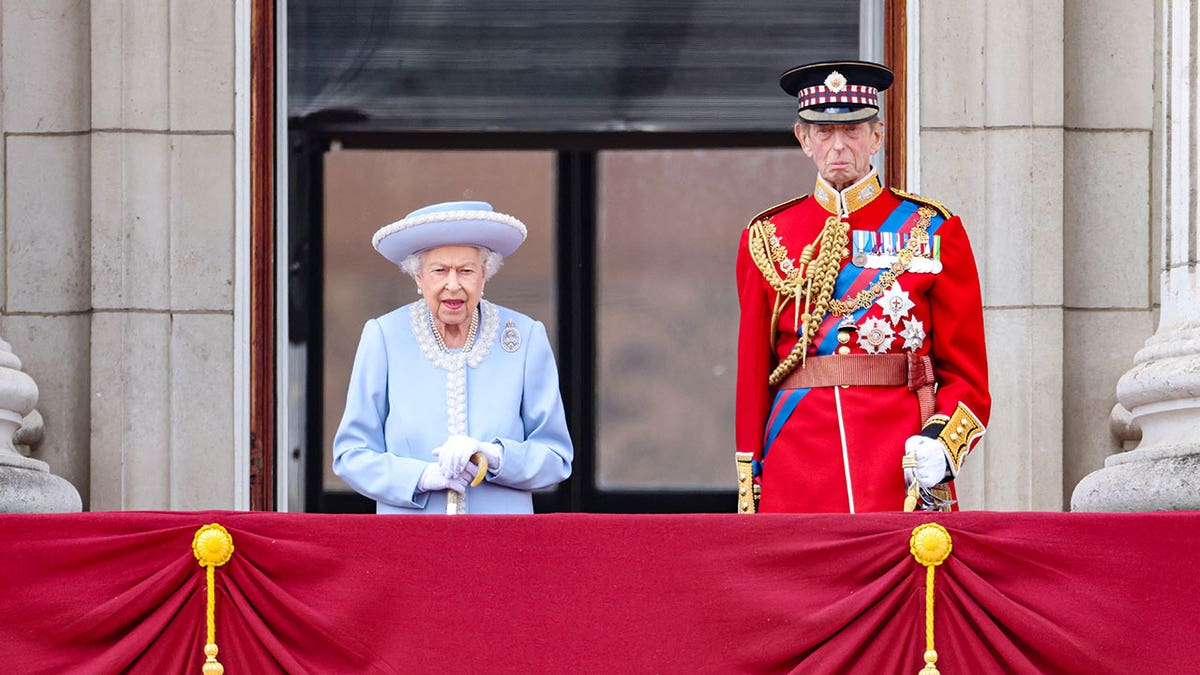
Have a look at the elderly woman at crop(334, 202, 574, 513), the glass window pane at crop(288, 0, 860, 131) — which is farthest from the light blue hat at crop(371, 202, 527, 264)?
the glass window pane at crop(288, 0, 860, 131)

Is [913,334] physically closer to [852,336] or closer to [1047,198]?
[852,336]

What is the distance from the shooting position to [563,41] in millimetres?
9406

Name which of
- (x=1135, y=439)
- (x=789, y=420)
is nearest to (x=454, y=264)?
(x=789, y=420)

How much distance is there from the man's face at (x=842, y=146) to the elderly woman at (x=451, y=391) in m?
0.89

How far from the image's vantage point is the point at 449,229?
6109mm

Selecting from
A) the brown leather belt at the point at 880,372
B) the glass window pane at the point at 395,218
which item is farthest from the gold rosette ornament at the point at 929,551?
the glass window pane at the point at 395,218

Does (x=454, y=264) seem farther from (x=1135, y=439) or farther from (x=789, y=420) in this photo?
(x=1135, y=439)

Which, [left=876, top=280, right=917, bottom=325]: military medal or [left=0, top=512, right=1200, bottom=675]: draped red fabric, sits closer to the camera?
[left=0, top=512, right=1200, bottom=675]: draped red fabric

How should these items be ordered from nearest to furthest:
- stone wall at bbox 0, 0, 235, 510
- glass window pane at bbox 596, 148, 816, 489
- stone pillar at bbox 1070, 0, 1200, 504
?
stone pillar at bbox 1070, 0, 1200, 504
stone wall at bbox 0, 0, 235, 510
glass window pane at bbox 596, 148, 816, 489

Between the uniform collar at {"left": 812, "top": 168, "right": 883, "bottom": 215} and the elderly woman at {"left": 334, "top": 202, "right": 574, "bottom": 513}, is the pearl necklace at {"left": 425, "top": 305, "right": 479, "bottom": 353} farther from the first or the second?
the uniform collar at {"left": 812, "top": 168, "right": 883, "bottom": 215}

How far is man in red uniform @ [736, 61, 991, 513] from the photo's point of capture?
6242 mm

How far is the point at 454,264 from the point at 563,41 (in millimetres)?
3425

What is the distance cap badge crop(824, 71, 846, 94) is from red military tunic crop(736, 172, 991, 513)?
309 mm

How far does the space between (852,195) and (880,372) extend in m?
0.53
